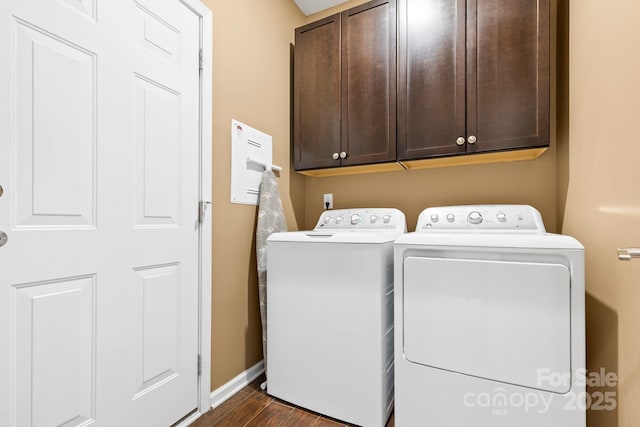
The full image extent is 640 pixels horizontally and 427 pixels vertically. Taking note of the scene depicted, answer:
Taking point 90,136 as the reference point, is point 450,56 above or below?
above

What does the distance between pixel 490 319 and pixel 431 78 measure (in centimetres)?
132

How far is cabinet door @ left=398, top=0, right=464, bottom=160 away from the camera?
1.62 m

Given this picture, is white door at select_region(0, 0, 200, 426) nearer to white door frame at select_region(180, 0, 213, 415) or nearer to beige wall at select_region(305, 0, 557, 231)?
white door frame at select_region(180, 0, 213, 415)

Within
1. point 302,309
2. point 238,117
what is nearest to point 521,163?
point 302,309

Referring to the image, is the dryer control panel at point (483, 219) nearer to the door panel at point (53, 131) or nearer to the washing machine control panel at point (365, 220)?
the washing machine control panel at point (365, 220)

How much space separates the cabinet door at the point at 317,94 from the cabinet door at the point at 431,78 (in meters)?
0.45

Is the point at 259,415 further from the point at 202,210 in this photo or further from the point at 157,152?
the point at 157,152

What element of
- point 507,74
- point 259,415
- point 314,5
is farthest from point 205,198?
point 314,5

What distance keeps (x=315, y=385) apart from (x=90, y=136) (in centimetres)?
151

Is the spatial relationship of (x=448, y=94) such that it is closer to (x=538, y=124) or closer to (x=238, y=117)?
(x=538, y=124)

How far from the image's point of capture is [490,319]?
114 centimetres

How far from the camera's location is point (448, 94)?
1637 mm

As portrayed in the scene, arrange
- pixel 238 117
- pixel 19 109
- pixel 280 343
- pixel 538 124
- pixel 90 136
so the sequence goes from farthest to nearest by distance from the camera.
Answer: pixel 238 117
pixel 280 343
pixel 538 124
pixel 90 136
pixel 19 109

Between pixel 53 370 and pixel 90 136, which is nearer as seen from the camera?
pixel 53 370
